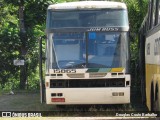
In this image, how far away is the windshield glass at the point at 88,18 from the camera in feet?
43.2

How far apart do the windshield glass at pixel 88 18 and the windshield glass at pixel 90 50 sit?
32cm

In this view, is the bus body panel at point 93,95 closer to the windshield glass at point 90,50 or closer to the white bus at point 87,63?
the white bus at point 87,63

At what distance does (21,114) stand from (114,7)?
4249 millimetres

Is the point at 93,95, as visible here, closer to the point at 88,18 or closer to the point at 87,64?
the point at 87,64

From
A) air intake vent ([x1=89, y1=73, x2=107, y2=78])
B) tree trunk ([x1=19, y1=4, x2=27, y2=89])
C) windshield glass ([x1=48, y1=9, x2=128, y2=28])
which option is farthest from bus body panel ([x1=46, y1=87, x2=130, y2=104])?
tree trunk ([x1=19, y1=4, x2=27, y2=89])

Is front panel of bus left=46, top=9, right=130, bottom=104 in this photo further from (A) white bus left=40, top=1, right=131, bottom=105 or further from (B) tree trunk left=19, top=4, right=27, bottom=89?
(B) tree trunk left=19, top=4, right=27, bottom=89

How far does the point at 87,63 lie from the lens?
12.8 m

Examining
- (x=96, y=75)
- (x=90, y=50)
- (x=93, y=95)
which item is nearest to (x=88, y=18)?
(x=90, y=50)

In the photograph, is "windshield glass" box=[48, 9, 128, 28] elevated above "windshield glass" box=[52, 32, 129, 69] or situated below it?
above

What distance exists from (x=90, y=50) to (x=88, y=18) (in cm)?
105

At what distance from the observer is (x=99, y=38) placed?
1292 cm

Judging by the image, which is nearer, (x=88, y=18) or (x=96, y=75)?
(x=96, y=75)

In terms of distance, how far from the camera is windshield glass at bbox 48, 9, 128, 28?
1318 cm

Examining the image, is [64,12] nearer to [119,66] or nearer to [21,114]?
[119,66]
